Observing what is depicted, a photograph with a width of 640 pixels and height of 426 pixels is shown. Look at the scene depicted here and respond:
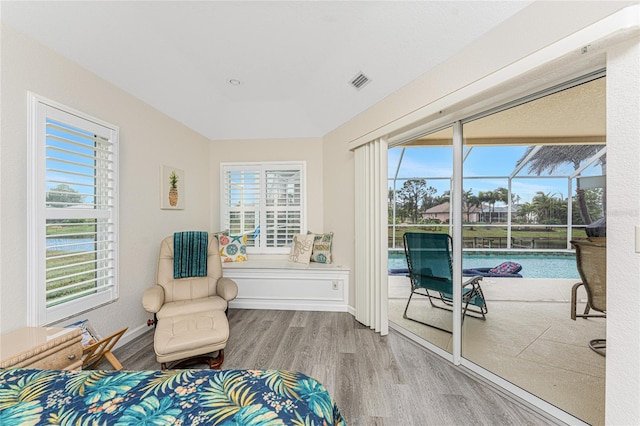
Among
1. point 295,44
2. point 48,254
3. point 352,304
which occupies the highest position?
point 295,44

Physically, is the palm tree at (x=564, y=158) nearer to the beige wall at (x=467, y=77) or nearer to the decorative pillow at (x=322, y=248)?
the beige wall at (x=467, y=77)

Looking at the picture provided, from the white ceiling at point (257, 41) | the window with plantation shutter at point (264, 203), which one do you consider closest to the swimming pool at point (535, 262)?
the white ceiling at point (257, 41)

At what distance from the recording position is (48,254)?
6.06 ft

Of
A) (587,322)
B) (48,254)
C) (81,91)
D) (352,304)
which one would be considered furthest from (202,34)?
(587,322)

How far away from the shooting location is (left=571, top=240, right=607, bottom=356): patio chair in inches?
58.3

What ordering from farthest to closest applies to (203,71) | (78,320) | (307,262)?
1. (307,262)
2. (203,71)
3. (78,320)

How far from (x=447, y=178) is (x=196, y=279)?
2.83 m

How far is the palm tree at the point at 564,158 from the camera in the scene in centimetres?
156

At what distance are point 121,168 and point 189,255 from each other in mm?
1091

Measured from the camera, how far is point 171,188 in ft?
10.5

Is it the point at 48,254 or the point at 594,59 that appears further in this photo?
the point at 48,254

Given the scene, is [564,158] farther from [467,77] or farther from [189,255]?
[189,255]

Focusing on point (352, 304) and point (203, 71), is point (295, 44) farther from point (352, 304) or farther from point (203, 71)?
point (352, 304)

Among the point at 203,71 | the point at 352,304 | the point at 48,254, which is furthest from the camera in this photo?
the point at 352,304
